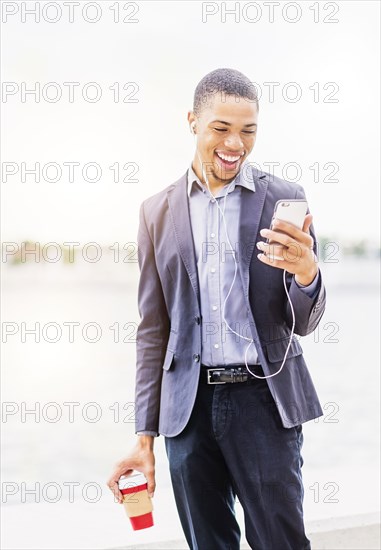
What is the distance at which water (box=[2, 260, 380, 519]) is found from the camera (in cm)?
268

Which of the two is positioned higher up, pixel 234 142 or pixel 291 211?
pixel 234 142

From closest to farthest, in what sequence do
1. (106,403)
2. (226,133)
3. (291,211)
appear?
(291,211), (226,133), (106,403)

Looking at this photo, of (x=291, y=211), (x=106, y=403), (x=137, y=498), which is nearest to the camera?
(x=291, y=211)

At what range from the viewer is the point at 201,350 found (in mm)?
1378

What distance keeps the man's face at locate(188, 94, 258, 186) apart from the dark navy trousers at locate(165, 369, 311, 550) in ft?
1.42

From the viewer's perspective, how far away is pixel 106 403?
4598mm

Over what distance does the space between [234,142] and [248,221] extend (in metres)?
0.16

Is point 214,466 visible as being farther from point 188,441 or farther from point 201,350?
point 201,350

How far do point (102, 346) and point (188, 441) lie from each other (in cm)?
643

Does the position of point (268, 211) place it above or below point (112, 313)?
above

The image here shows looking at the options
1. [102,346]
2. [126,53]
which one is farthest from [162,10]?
[102,346]

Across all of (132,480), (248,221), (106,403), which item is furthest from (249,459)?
(106,403)

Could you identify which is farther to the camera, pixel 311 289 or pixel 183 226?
pixel 183 226

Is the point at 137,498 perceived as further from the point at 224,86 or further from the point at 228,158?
the point at 224,86
